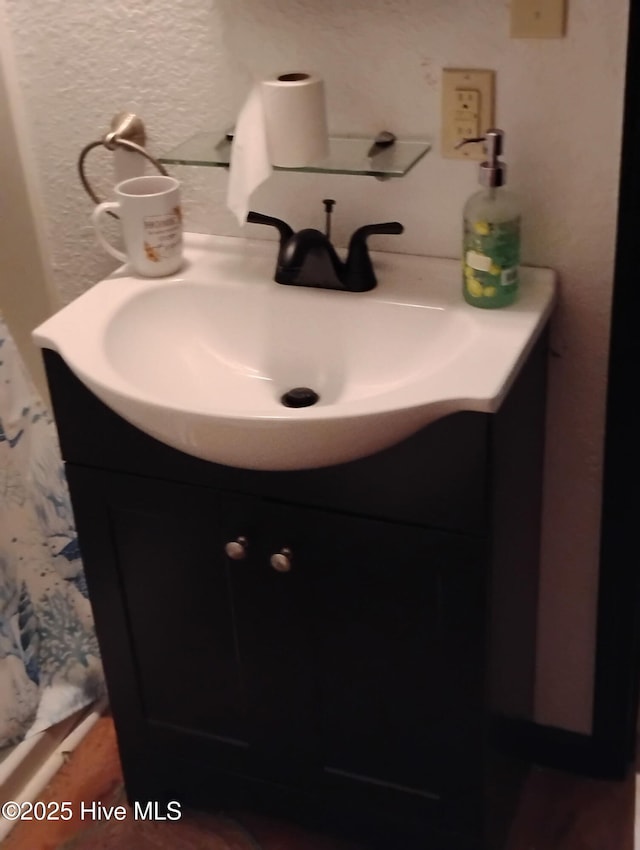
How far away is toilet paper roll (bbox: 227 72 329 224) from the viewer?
132 centimetres

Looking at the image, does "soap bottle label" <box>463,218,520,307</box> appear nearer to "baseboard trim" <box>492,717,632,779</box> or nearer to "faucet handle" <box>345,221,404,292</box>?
"faucet handle" <box>345,221,404,292</box>

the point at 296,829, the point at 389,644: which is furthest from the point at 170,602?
the point at 296,829

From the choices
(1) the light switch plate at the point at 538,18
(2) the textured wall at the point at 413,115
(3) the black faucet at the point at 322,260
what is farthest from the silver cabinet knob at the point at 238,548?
(1) the light switch plate at the point at 538,18

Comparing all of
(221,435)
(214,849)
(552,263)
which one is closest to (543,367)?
(552,263)

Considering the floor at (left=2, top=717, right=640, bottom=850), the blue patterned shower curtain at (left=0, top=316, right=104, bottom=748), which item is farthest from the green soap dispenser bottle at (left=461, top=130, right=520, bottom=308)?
the floor at (left=2, top=717, right=640, bottom=850)

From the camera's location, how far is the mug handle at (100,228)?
1.47m

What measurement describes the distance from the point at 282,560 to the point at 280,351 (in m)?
0.30

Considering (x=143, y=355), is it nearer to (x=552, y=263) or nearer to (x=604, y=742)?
(x=552, y=263)

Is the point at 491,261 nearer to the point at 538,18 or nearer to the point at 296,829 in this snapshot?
the point at 538,18

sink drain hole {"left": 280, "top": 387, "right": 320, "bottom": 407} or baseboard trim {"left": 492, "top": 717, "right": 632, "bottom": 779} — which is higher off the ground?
sink drain hole {"left": 280, "top": 387, "right": 320, "bottom": 407}

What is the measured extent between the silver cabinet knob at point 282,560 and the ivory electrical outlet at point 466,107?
0.57m

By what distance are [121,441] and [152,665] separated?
1.28ft

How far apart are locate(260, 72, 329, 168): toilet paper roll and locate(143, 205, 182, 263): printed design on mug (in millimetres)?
185

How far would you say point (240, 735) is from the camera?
1.57 metres
